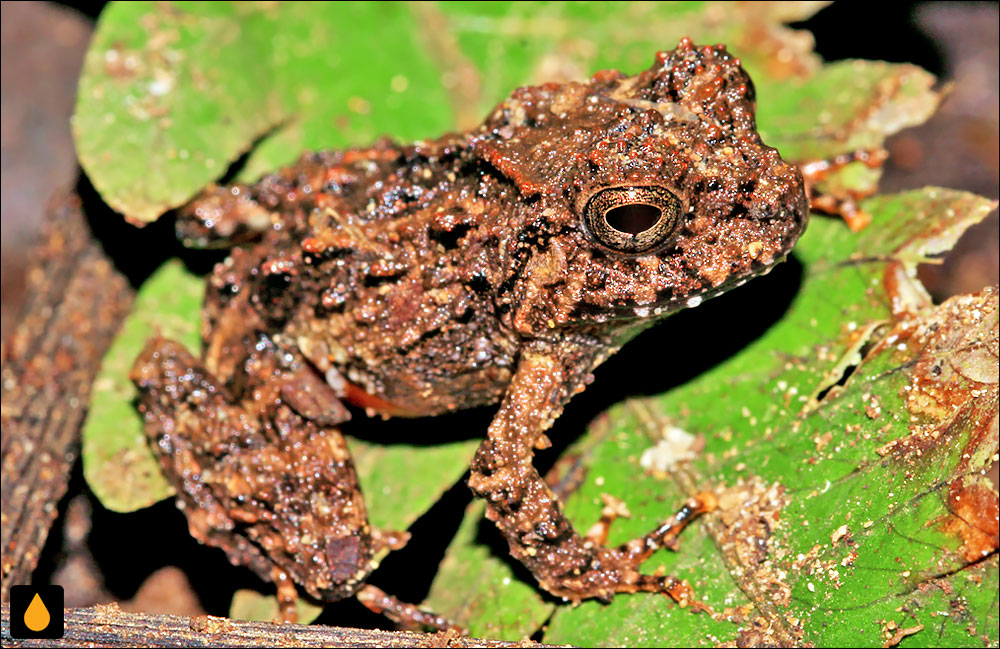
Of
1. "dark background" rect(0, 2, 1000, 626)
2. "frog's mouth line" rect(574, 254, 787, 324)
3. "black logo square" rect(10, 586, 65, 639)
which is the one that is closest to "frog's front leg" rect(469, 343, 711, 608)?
"frog's mouth line" rect(574, 254, 787, 324)

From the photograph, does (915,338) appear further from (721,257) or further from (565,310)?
(565,310)

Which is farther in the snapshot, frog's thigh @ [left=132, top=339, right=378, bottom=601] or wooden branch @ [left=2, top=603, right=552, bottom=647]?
frog's thigh @ [left=132, top=339, right=378, bottom=601]

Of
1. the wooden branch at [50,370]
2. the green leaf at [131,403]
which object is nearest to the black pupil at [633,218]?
the green leaf at [131,403]

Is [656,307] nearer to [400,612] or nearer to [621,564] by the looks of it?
[621,564]

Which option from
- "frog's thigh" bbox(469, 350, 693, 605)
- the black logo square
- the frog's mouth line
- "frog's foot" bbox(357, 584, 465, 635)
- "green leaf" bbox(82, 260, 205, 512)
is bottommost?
the black logo square

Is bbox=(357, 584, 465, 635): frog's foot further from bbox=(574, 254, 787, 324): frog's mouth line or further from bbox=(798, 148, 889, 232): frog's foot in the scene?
bbox=(798, 148, 889, 232): frog's foot

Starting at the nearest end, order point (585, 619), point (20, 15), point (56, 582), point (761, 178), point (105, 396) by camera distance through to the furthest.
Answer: point (761, 178), point (585, 619), point (105, 396), point (56, 582), point (20, 15)

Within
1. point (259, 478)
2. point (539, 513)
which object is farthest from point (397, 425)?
point (539, 513)

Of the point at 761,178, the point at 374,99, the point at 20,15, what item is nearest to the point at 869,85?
the point at 761,178
